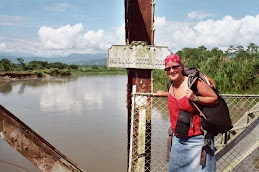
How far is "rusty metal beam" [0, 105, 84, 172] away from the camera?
1.76 m

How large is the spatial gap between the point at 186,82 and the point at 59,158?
46.1 inches

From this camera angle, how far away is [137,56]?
2479mm

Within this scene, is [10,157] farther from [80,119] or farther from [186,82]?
[186,82]

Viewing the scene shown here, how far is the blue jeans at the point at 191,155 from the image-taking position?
6.78ft

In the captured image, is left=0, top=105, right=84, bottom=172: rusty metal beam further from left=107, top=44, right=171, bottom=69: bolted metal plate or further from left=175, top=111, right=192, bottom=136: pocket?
left=107, top=44, right=171, bottom=69: bolted metal plate

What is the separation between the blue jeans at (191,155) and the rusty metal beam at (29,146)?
929 millimetres

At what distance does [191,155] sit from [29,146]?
1.30 meters

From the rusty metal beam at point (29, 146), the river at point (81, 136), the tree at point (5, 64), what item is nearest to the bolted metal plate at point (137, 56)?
the rusty metal beam at point (29, 146)

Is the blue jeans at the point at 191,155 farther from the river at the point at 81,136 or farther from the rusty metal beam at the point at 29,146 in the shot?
the river at the point at 81,136

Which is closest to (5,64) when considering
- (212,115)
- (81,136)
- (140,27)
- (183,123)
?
(81,136)

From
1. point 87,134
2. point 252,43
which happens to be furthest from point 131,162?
point 252,43

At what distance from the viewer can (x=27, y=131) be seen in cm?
187

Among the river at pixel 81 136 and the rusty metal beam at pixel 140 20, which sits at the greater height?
the rusty metal beam at pixel 140 20

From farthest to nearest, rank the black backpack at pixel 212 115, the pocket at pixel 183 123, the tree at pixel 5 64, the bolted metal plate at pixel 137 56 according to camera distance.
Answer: the tree at pixel 5 64 < the bolted metal plate at pixel 137 56 < the pocket at pixel 183 123 < the black backpack at pixel 212 115
